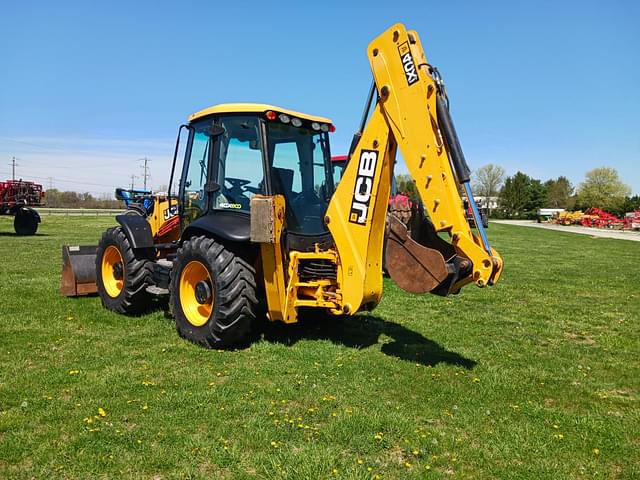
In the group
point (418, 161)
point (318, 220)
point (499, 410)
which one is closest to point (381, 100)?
point (418, 161)

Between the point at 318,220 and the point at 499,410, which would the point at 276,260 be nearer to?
the point at 318,220

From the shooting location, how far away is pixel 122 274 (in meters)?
8.05

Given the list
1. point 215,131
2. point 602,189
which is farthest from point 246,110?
point 602,189

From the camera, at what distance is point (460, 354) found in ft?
20.9

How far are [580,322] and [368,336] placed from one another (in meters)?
3.65

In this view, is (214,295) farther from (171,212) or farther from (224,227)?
(171,212)

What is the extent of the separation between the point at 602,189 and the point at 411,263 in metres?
87.9

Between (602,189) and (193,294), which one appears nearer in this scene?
(193,294)

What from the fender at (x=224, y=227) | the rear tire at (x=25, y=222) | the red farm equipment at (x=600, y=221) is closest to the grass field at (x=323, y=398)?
the fender at (x=224, y=227)

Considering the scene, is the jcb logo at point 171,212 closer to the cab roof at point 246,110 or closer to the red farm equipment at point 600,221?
the cab roof at point 246,110

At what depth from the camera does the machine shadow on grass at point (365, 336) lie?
6152 millimetres

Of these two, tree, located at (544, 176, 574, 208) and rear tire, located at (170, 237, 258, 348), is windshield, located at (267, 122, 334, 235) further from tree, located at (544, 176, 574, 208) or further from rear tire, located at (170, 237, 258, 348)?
tree, located at (544, 176, 574, 208)

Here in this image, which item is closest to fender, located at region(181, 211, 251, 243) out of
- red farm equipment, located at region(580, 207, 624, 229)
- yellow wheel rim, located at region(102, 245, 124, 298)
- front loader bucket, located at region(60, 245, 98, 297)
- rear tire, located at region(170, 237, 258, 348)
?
rear tire, located at region(170, 237, 258, 348)

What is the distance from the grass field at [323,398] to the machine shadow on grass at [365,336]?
38 mm
